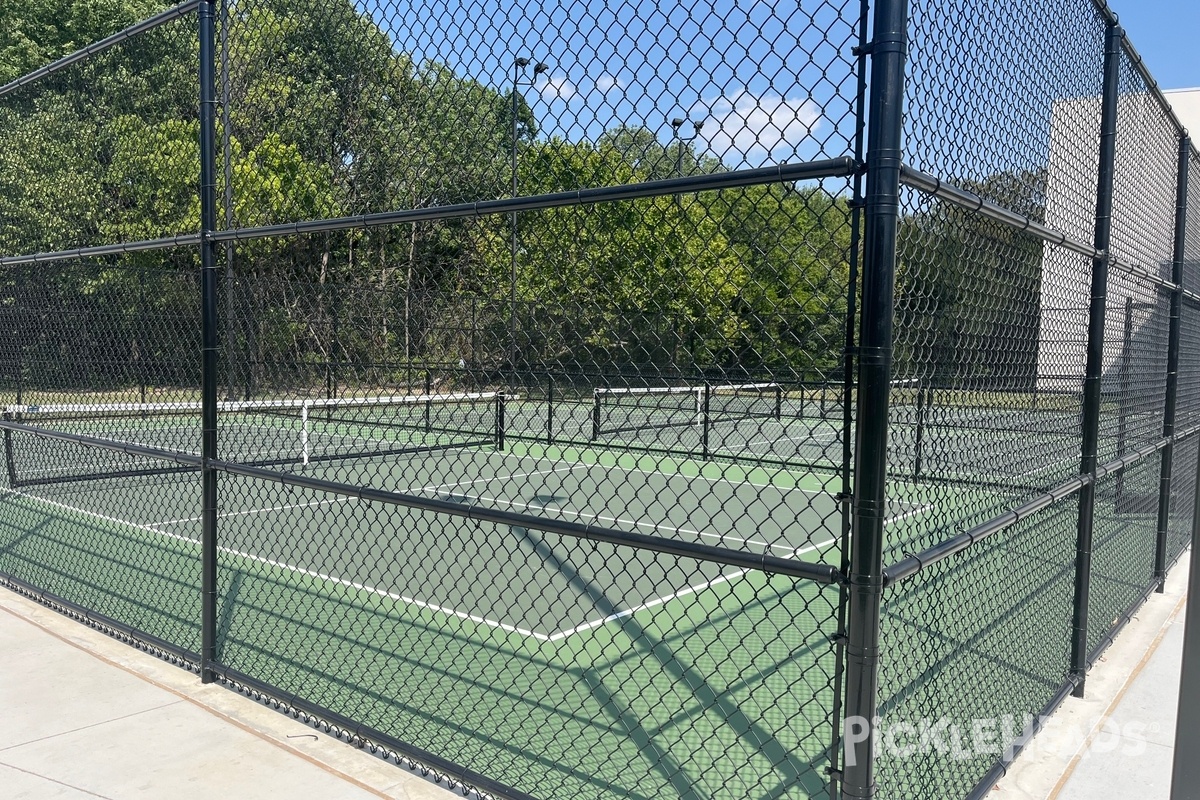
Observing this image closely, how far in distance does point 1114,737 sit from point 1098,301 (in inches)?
75.6

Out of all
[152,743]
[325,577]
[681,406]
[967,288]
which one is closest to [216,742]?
[152,743]

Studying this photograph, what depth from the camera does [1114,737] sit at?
3711mm

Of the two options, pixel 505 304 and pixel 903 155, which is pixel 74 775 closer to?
pixel 903 155

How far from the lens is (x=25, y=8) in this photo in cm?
2691

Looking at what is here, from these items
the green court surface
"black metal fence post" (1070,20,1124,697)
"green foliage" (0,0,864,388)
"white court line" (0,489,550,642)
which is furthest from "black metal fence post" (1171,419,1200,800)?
"white court line" (0,489,550,642)

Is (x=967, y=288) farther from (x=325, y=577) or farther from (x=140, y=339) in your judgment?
(x=140, y=339)

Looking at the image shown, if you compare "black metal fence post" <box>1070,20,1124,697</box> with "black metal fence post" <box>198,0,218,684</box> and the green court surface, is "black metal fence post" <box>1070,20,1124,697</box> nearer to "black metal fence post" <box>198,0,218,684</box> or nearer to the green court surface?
the green court surface

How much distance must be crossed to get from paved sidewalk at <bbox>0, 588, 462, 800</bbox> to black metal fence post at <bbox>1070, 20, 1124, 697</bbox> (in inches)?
120

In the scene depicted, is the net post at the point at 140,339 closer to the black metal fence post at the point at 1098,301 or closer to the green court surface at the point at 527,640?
the green court surface at the point at 527,640

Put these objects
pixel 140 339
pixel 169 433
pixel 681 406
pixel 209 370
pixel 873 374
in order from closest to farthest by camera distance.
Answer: pixel 873 374
pixel 209 370
pixel 169 433
pixel 140 339
pixel 681 406

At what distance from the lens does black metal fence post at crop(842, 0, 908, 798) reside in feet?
6.84

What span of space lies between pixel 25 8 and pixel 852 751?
33.3m

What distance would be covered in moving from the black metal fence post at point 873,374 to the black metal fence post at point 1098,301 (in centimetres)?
243

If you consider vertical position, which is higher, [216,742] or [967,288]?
[967,288]
